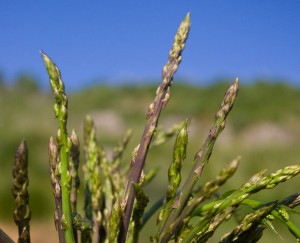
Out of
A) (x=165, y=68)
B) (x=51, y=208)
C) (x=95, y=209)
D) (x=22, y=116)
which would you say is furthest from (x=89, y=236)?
(x=22, y=116)

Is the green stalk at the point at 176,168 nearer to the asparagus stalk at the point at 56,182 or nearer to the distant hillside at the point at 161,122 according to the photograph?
the asparagus stalk at the point at 56,182

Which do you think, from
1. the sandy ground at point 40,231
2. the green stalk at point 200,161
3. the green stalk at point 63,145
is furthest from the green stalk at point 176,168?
the sandy ground at point 40,231

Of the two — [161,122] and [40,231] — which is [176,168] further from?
[161,122]

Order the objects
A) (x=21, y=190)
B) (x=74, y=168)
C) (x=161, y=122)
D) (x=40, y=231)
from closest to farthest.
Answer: (x=21, y=190) < (x=74, y=168) < (x=40, y=231) < (x=161, y=122)

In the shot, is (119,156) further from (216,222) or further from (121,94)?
(121,94)

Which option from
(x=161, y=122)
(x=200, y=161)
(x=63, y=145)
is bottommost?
(x=200, y=161)

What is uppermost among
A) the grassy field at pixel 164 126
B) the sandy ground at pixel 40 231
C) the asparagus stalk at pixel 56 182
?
the grassy field at pixel 164 126

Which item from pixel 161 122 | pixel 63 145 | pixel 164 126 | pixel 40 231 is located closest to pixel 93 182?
pixel 63 145
